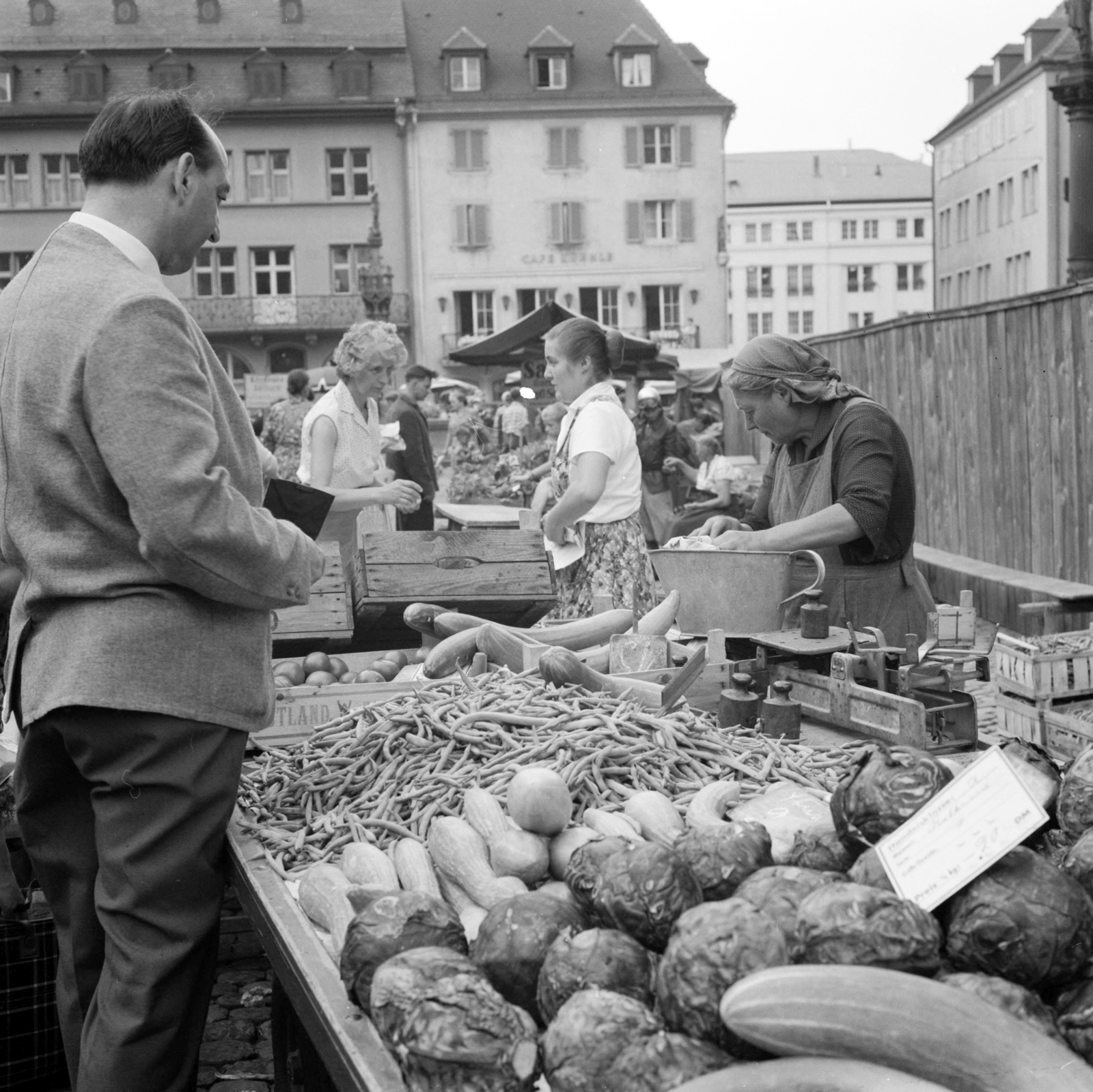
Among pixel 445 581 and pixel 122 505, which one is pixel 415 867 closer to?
pixel 122 505

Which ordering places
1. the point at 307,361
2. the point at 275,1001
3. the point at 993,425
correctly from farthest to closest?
the point at 307,361, the point at 993,425, the point at 275,1001

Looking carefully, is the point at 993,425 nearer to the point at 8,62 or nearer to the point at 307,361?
the point at 307,361

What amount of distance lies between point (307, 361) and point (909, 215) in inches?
2255

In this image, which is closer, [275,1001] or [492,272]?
[275,1001]

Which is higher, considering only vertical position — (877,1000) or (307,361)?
(307,361)

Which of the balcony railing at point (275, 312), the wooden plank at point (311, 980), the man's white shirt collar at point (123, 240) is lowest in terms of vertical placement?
the wooden plank at point (311, 980)

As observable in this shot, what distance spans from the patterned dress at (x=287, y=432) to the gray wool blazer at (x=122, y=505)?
29.2 feet

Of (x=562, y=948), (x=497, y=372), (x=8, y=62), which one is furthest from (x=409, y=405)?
(x=8, y=62)

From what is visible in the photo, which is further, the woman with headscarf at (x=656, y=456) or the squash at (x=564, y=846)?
the woman with headscarf at (x=656, y=456)

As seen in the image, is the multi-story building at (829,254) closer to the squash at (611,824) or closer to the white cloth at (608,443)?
the white cloth at (608,443)

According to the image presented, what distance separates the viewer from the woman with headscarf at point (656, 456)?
538 inches

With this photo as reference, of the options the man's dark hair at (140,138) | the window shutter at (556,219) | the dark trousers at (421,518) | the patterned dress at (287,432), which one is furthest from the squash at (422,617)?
the window shutter at (556,219)

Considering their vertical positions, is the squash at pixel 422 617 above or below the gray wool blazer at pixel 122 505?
below

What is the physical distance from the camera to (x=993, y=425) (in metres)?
9.82
